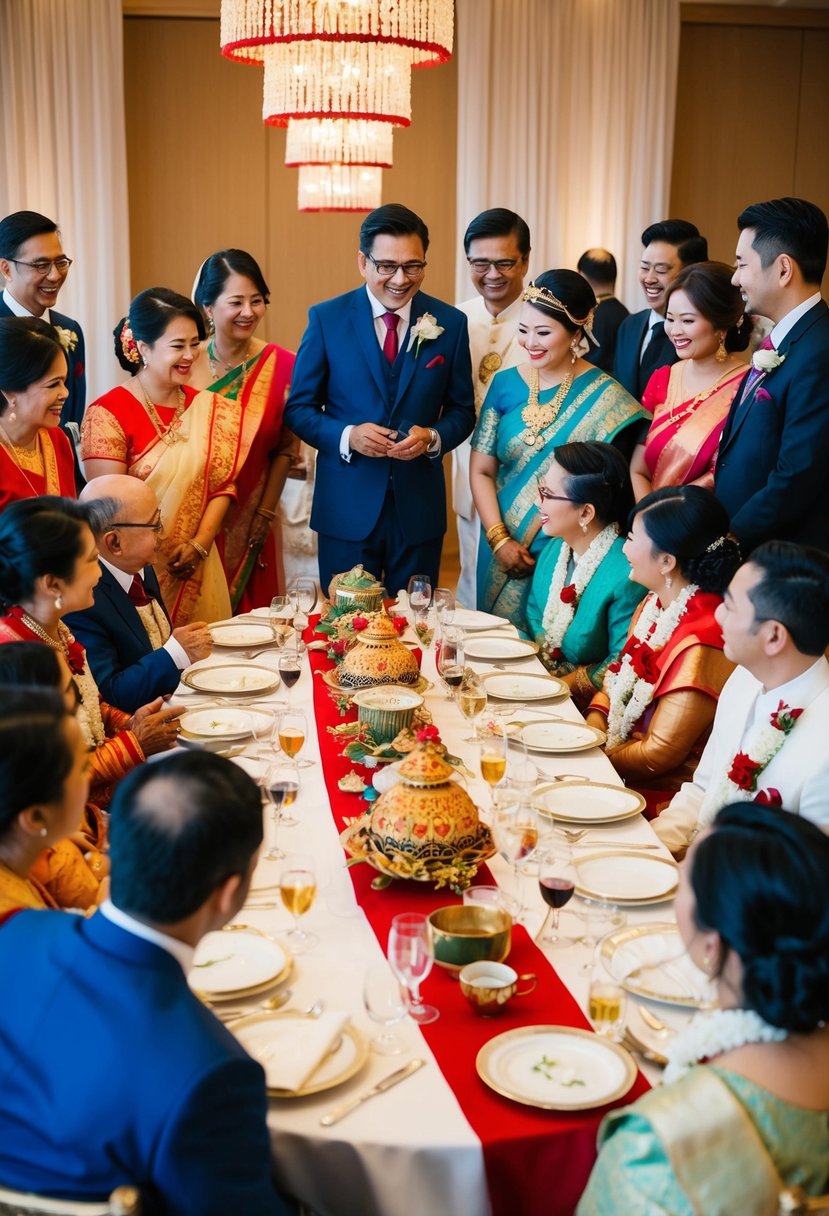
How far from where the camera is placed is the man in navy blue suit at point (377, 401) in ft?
14.3

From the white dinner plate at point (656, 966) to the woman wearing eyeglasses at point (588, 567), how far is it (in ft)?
5.55

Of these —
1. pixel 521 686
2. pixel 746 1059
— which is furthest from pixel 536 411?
pixel 746 1059

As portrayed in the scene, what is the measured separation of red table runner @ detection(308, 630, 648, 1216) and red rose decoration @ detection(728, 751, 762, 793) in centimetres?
66

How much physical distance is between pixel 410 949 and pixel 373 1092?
0.55 feet

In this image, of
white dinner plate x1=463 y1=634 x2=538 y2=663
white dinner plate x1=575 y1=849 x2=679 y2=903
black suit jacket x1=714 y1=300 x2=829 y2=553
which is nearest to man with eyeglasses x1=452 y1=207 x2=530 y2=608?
black suit jacket x1=714 y1=300 x2=829 y2=553

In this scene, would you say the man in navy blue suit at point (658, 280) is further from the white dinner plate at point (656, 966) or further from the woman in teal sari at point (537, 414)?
the white dinner plate at point (656, 966)

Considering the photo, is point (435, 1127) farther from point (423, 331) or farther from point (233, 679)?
point (423, 331)

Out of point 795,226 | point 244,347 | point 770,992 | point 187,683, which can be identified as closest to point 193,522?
point 244,347

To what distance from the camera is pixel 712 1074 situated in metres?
1.26

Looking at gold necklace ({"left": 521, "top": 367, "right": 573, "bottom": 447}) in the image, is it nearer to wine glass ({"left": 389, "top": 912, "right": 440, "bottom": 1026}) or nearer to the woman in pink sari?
the woman in pink sari

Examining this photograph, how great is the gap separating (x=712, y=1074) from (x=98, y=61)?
6.92 m

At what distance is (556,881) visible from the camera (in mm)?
1771

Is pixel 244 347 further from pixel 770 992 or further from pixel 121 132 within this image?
pixel 770 992

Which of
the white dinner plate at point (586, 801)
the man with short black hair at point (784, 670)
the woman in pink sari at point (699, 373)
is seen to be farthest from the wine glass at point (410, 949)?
the woman in pink sari at point (699, 373)
